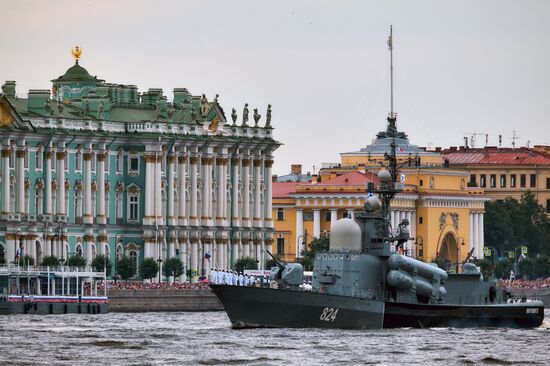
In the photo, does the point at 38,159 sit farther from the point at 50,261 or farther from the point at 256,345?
the point at 256,345

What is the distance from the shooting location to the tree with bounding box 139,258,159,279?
552 ft

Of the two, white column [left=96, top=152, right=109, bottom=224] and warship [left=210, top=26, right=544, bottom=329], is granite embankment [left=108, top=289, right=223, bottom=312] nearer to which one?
white column [left=96, top=152, right=109, bottom=224]

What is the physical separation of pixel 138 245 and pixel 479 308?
58.2 m

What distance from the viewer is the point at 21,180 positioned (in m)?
163

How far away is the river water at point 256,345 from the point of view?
97312mm

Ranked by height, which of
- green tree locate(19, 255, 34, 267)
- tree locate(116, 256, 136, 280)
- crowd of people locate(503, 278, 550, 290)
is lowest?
crowd of people locate(503, 278, 550, 290)

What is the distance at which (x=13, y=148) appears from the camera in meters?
163

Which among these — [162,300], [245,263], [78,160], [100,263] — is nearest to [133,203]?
[78,160]

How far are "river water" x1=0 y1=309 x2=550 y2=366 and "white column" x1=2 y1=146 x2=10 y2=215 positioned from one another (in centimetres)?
4007

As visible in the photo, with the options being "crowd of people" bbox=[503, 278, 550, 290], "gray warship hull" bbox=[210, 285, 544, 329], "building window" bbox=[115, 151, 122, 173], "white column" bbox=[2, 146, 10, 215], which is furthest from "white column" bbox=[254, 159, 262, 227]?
"gray warship hull" bbox=[210, 285, 544, 329]

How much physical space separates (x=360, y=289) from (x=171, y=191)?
64.1 metres

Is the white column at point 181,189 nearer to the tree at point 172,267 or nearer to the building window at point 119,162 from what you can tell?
the building window at point 119,162

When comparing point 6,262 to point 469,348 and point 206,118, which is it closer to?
point 206,118

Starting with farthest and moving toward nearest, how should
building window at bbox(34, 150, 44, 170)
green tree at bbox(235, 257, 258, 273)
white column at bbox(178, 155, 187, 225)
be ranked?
green tree at bbox(235, 257, 258, 273) → white column at bbox(178, 155, 187, 225) → building window at bbox(34, 150, 44, 170)
